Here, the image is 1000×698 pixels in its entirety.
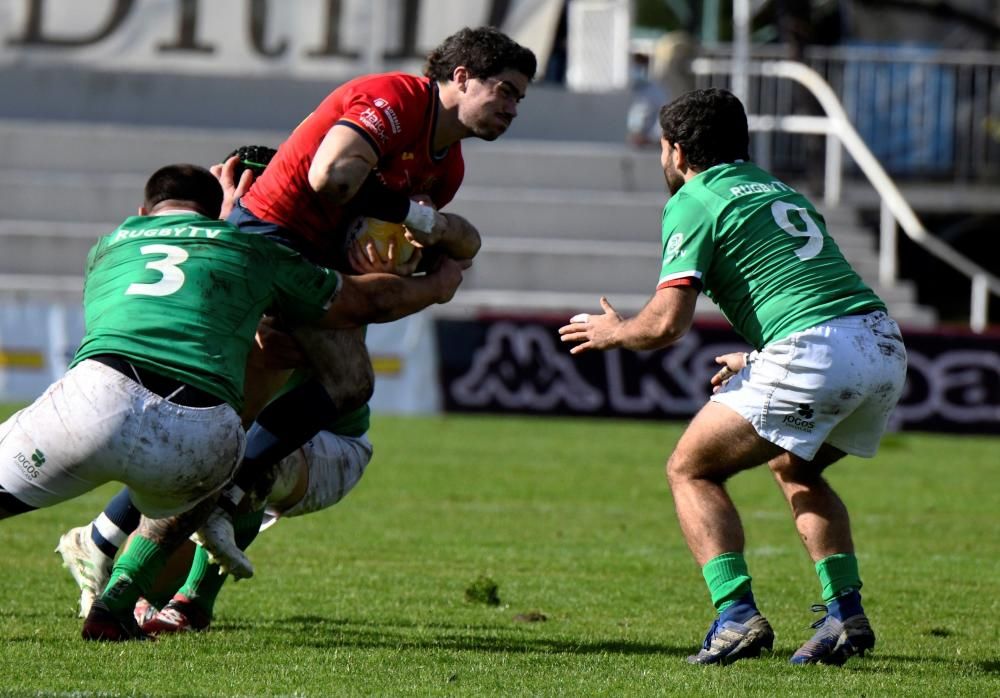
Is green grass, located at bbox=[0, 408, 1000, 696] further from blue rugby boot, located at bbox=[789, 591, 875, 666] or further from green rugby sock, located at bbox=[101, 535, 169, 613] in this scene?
green rugby sock, located at bbox=[101, 535, 169, 613]

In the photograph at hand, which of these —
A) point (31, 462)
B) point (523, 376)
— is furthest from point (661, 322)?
point (523, 376)

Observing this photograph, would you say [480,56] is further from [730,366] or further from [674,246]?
[730,366]

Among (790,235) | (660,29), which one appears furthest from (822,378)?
(660,29)

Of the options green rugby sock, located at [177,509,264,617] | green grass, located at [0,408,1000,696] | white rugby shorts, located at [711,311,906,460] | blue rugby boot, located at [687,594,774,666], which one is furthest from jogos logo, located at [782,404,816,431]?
green rugby sock, located at [177,509,264,617]

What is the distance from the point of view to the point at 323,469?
671cm

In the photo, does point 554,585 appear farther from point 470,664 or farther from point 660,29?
point 660,29

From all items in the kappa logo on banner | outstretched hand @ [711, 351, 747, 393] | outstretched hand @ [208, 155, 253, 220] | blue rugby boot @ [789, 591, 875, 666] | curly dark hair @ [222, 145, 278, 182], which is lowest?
the kappa logo on banner

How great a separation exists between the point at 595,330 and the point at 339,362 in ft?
3.35

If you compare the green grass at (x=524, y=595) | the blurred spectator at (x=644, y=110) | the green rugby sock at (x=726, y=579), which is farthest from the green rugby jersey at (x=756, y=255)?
the blurred spectator at (x=644, y=110)

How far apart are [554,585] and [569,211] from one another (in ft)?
46.7

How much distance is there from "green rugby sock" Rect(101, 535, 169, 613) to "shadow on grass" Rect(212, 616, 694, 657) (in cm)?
51

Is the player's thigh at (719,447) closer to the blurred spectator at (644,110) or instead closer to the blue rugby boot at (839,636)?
the blue rugby boot at (839,636)

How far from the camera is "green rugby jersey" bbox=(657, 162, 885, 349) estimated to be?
5.82 meters

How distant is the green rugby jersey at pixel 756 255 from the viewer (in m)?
5.82
